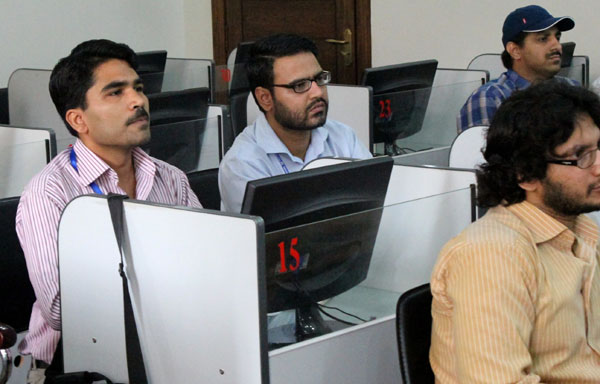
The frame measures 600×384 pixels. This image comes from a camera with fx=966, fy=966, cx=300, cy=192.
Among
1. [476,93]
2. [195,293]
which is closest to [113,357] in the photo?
[195,293]

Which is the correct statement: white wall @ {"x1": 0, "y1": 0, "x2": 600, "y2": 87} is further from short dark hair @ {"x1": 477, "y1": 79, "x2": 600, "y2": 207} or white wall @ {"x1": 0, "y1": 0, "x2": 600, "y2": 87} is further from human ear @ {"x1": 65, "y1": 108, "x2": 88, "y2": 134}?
short dark hair @ {"x1": 477, "y1": 79, "x2": 600, "y2": 207}

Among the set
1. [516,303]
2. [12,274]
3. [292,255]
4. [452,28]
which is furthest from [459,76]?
[516,303]

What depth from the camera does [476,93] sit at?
363cm

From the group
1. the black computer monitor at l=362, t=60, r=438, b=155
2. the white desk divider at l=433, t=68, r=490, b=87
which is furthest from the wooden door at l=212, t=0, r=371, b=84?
the black computer monitor at l=362, t=60, r=438, b=155

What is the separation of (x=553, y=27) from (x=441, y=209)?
2142 millimetres

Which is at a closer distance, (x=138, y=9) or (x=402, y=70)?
(x=402, y=70)

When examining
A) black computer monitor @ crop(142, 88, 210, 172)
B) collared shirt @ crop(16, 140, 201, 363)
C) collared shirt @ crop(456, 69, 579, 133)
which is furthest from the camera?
collared shirt @ crop(456, 69, 579, 133)

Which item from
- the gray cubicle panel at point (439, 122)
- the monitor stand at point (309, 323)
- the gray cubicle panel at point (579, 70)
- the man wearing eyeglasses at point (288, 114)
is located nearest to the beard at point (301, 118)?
the man wearing eyeglasses at point (288, 114)

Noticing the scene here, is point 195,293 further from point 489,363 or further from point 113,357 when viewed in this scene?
point 489,363

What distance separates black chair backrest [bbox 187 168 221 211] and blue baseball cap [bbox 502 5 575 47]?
1.70m

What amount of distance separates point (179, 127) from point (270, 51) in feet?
1.70

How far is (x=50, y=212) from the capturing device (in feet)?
6.55

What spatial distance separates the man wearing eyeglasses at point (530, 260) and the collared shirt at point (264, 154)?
1017 millimetres

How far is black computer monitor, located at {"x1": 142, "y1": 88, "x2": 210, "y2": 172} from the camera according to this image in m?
3.15
